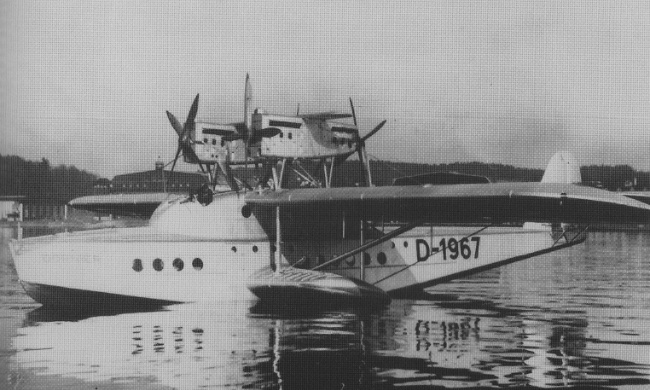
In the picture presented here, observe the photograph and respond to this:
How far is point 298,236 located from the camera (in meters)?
23.5

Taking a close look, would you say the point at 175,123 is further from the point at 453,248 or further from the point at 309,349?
the point at 309,349

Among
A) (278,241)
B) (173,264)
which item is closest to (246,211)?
(278,241)

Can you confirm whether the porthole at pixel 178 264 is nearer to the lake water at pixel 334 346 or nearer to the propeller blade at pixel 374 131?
the lake water at pixel 334 346

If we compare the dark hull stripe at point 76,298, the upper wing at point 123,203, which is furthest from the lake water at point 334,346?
the upper wing at point 123,203

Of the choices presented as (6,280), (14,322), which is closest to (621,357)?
(14,322)

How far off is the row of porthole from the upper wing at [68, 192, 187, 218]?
660 cm

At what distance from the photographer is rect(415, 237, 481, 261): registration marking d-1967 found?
24.8 m

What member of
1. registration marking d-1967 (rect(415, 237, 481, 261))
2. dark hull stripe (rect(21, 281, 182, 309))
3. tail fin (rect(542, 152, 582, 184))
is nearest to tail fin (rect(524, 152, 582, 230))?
tail fin (rect(542, 152, 582, 184))

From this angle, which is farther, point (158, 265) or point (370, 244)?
point (370, 244)

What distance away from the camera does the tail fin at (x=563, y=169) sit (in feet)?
86.2

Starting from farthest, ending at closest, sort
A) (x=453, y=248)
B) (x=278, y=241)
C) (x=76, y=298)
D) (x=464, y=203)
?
(x=453, y=248)
(x=278, y=241)
(x=76, y=298)
(x=464, y=203)

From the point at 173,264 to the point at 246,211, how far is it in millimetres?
2631

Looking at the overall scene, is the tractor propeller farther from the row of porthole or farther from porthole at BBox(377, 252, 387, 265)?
porthole at BBox(377, 252, 387, 265)

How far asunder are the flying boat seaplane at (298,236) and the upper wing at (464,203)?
4 cm
